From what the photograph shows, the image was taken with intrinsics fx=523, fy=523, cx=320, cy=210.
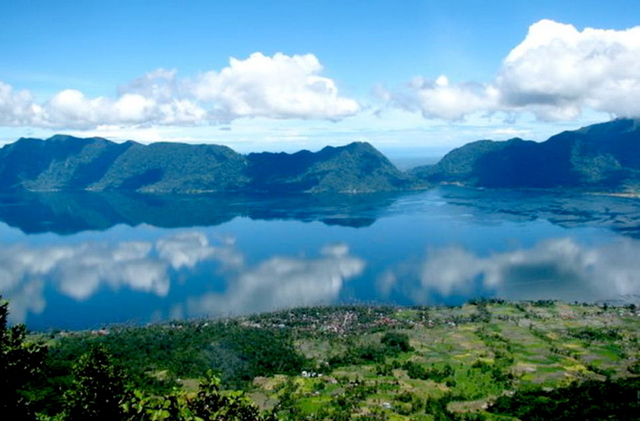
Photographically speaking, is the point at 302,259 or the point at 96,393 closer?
the point at 96,393

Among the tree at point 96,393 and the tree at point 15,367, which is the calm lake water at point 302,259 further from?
the tree at point 15,367

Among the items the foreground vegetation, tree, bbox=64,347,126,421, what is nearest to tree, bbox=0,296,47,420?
tree, bbox=64,347,126,421

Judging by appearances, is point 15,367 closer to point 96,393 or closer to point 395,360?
point 96,393

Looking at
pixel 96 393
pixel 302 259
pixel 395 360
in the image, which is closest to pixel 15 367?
pixel 96 393

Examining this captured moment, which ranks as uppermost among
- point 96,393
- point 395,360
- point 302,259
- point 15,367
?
point 15,367

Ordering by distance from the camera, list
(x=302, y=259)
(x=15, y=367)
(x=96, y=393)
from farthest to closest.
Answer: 1. (x=302, y=259)
2. (x=96, y=393)
3. (x=15, y=367)

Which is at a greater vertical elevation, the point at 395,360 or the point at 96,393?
the point at 96,393

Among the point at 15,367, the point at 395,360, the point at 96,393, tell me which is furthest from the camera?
the point at 395,360
